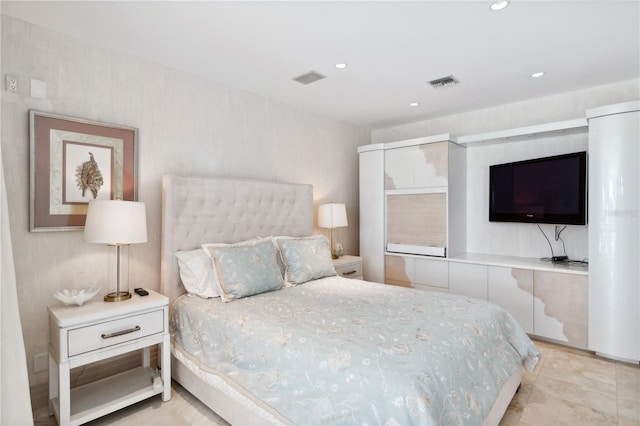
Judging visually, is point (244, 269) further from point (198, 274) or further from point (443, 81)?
point (443, 81)

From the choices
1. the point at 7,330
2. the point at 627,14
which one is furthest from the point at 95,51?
the point at 627,14

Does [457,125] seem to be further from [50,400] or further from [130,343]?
[50,400]

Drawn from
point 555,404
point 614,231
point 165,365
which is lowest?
point 555,404

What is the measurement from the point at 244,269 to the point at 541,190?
9.93 ft

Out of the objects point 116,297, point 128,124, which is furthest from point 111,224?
point 128,124

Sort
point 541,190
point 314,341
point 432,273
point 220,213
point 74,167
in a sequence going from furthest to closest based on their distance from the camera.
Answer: point 432,273 → point 541,190 → point 220,213 → point 74,167 → point 314,341

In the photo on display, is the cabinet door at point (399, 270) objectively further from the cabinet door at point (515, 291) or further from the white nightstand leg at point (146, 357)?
the white nightstand leg at point (146, 357)

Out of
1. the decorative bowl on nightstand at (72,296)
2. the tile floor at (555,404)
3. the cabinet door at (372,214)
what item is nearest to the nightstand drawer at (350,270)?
the cabinet door at (372,214)

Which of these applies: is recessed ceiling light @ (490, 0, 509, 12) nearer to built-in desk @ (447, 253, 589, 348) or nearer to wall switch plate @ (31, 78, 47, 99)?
built-in desk @ (447, 253, 589, 348)

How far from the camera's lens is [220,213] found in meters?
2.98

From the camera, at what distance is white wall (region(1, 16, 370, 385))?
2.18 metres

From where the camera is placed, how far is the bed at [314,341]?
57.5 inches

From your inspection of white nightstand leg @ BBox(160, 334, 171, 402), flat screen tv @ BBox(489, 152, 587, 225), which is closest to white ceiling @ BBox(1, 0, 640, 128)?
flat screen tv @ BBox(489, 152, 587, 225)

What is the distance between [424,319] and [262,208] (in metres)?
1.89
